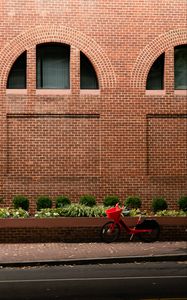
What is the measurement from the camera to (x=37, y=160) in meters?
19.6

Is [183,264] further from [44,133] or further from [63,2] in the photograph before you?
[63,2]

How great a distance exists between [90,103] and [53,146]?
1.88m

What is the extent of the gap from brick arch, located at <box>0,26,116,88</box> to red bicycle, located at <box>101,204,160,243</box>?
17.5 ft

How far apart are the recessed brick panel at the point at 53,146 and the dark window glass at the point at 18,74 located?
1.13 metres

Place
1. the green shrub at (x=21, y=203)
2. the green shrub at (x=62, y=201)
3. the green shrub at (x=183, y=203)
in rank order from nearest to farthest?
the green shrub at (x=21, y=203), the green shrub at (x=62, y=201), the green shrub at (x=183, y=203)

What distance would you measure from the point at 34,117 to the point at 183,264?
8153 mm

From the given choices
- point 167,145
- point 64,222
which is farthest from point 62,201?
point 167,145

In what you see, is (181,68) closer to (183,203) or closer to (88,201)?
(183,203)

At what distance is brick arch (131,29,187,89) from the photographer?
19.9 meters

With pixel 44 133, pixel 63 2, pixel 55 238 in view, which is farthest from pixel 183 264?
pixel 63 2

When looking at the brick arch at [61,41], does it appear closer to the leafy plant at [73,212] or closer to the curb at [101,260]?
the leafy plant at [73,212]

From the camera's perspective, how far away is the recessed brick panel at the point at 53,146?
19.5 meters

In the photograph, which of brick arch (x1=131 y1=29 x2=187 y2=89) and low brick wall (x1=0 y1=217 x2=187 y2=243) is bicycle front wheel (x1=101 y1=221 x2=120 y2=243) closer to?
low brick wall (x1=0 y1=217 x2=187 y2=243)

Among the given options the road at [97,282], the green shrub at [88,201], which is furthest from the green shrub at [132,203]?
the road at [97,282]
